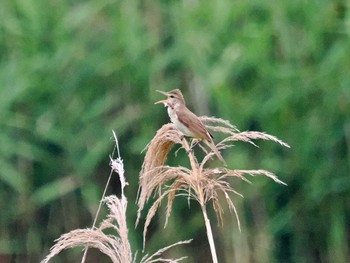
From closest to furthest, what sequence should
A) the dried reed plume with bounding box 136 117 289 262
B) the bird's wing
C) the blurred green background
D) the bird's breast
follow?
the dried reed plume with bounding box 136 117 289 262
the bird's breast
the bird's wing
the blurred green background

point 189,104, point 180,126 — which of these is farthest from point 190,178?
point 189,104

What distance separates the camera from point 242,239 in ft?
16.6

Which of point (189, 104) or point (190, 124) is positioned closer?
point (190, 124)

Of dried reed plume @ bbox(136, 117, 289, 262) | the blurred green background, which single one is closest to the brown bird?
dried reed plume @ bbox(136, 117, 289, 262)

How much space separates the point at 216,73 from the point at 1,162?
1.29 m

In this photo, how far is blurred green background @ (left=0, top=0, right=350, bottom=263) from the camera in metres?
5.14

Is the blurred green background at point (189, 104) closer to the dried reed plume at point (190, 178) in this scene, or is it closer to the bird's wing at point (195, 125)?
the bird's wing at point (195, 125)

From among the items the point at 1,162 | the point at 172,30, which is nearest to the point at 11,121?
the point at 1,162

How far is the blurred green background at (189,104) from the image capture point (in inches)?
202

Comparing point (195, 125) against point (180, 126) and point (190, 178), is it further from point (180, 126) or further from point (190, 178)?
point (190, 178)

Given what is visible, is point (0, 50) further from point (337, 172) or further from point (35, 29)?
point (337, 172)

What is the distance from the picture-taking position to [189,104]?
5.24 m

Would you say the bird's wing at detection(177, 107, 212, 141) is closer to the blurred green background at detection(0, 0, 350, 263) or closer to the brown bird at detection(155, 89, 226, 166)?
the brown bird at detection(155, 89, 226, 166)

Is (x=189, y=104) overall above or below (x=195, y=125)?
above
